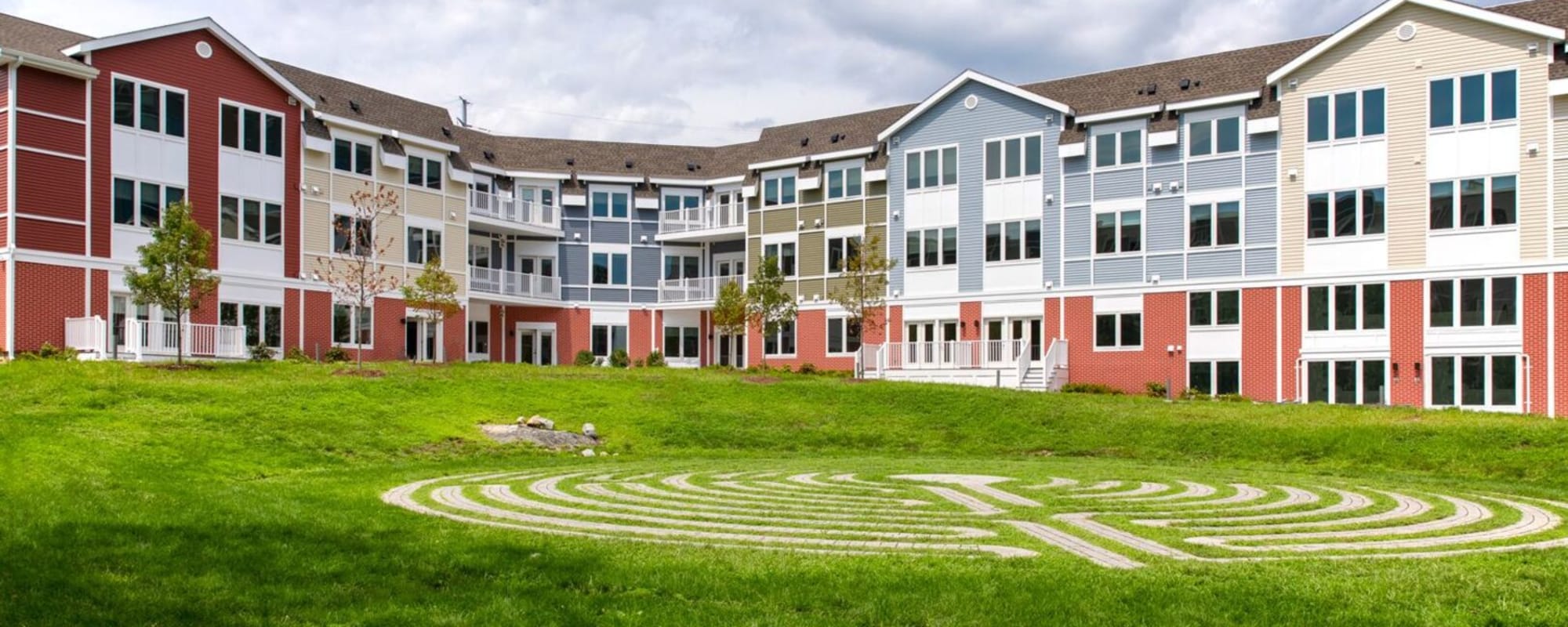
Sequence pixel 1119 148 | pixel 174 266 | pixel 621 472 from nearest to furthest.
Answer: pixel 621 472 → pixel 174 266 → pixel 1119 148

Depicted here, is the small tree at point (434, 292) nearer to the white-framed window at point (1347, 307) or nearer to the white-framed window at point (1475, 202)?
the white-framed window at point (1347, 307)

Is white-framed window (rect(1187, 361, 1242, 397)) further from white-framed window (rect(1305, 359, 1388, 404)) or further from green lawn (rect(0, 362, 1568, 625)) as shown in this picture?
green lawn (rect(0, 362, 1568, 625))

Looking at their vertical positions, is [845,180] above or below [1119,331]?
above

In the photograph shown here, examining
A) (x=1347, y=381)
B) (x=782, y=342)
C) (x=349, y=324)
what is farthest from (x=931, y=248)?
(x=349, y=324)

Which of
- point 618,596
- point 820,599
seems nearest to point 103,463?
point 618,596

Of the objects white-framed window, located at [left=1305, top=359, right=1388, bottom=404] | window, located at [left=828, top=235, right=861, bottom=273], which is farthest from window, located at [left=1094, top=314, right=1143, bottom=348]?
window, located at [left=828, top=235, right=861, bottom=273]

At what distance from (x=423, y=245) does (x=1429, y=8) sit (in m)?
33.9

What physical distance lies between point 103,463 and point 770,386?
62.3 ft

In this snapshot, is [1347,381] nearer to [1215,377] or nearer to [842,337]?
[1215,377]

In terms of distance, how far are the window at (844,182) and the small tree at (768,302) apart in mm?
5666

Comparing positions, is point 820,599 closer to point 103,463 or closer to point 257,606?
point 257,606

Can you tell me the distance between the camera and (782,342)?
48.9m

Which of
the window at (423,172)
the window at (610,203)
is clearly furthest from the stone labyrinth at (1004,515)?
the window at (610,203)

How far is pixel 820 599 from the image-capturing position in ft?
28.8
